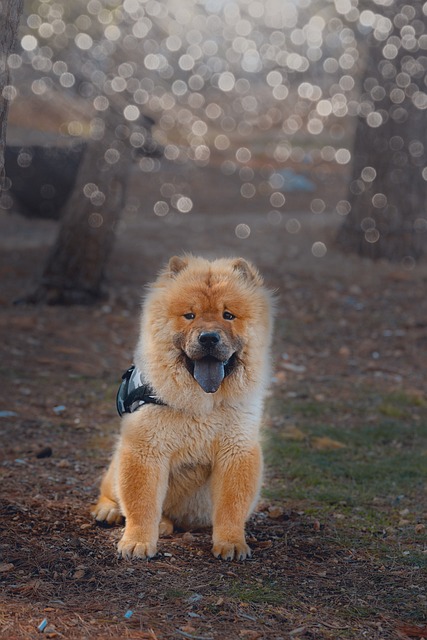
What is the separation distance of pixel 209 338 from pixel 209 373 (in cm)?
24

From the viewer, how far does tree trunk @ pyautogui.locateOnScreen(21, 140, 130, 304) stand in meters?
11.1

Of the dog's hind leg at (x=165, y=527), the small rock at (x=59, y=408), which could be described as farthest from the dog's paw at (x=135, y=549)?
the small rock at (x=59, y=408)

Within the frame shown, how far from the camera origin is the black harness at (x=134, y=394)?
451 centimetres

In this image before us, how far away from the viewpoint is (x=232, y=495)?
4508 millimetres

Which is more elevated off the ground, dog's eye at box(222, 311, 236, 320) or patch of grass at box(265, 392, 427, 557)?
dog's eye at box(222, 311, 236, 320)

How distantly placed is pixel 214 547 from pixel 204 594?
54cm

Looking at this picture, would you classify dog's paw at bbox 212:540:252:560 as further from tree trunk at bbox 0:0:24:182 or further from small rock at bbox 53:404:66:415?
small rock at bbox 53:404:66:415

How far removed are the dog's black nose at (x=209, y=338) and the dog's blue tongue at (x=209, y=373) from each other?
0.48 ft

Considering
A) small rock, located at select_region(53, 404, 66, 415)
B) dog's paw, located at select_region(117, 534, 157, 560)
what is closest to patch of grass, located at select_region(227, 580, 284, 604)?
dog's paw, located at select_region(117, 534, 157, 560)

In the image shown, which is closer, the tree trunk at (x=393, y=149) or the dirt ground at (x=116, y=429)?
the dirt ground at (x=116, y=429)

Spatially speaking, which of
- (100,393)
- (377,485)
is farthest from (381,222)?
(377,485)

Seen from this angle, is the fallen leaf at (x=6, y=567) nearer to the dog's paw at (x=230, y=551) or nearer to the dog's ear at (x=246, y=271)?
the dog's paw at (x=230, y=551)

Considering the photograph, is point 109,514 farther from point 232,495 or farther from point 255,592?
point 255,592

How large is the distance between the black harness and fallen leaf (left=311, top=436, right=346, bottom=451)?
2.74 meters
